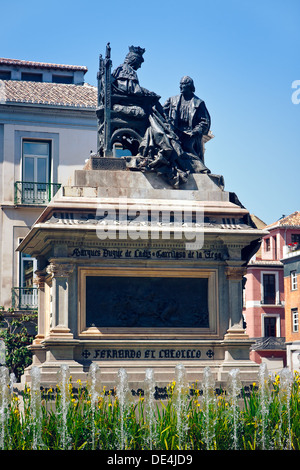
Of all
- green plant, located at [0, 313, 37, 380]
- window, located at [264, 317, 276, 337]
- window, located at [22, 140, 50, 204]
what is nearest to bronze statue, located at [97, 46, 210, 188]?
green plant, located at [0, 313, 37, 380]

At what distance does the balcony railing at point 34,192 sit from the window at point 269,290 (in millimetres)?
36774

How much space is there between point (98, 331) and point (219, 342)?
2629 millimetres

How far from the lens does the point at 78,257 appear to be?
22.8 metres

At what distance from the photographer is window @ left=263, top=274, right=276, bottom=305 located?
7738 centimetres

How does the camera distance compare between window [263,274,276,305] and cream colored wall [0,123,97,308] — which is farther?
window [263,274,276,305]

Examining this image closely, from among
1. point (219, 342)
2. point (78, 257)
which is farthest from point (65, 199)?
point (219, 342)

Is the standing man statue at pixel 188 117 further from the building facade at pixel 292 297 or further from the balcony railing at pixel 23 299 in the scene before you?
the building facade at pixel 292 297

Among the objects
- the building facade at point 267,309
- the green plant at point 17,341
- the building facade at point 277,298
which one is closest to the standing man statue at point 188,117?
the green plant at point 17,341

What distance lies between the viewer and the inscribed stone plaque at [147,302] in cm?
2281

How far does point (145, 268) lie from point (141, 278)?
0.83 ft

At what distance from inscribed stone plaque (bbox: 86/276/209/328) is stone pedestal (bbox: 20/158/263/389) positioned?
2cm

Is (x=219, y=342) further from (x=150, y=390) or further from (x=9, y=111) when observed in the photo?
(x=9, y=111)

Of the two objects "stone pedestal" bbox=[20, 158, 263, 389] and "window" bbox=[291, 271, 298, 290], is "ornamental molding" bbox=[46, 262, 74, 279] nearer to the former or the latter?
"stone pedestal" bbox=[20, 158, 263, 389]
